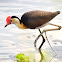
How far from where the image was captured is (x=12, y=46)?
6.29m

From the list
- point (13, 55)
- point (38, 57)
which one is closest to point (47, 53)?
point (38, 57)

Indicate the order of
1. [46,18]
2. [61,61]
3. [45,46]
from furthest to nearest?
[45,46] → [46,18] → [61,61]

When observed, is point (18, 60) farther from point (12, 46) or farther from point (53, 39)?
point (53, 39)

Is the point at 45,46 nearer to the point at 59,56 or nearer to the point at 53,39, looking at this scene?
the point at 53,39

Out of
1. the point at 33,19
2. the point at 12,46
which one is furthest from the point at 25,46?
the point at 33,19

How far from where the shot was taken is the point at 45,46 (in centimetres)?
658

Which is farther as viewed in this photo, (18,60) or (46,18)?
(46,18)

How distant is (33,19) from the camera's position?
5.97 metres

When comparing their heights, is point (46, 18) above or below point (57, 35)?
above

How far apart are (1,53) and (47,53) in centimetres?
98

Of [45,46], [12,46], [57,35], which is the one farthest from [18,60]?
[57,35]

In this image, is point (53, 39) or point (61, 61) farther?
point (53, 39)

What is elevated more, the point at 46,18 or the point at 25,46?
the point at 46,18

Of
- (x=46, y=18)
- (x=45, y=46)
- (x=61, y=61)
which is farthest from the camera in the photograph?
(x=45, y=46)
